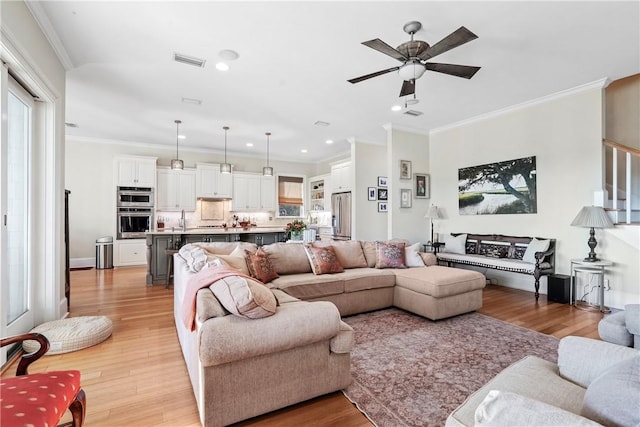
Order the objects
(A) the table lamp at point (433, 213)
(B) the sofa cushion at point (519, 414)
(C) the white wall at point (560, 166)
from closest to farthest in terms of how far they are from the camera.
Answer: (B) the sofa cushion at point (519, 414) < (C) the white wall at point (560, 166) < (A) the table lamp at point (433, 213)

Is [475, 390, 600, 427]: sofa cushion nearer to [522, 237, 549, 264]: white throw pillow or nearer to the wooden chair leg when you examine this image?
the wooden chair leg

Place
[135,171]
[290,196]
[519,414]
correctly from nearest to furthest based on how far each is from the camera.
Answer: [519,414], [135,171], [290,196]

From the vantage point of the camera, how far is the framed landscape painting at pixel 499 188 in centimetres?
477

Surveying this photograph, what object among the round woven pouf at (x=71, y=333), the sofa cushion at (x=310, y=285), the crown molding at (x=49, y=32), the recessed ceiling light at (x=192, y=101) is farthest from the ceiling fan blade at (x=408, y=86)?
the round woven pouf at (x=71, y=333)

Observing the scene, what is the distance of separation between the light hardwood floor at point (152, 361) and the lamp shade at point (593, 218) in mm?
1077

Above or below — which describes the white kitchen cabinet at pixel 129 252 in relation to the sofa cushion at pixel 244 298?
below

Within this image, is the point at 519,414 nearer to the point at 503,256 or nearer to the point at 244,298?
the point at 244,298

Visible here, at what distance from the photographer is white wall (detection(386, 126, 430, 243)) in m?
5.89

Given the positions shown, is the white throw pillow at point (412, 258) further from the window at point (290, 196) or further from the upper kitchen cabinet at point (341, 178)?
the window at point (290, 196)

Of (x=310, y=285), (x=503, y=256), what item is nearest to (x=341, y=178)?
(x=503, y=256)

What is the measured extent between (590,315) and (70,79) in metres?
7.07

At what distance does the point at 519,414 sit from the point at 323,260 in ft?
9.71

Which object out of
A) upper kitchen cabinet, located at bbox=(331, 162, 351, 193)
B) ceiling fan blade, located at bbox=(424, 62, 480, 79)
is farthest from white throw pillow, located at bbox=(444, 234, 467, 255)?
ceiling fan blade, located at bbox=(424, 62, 480, 79)

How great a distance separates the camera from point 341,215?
7520 millimetres
